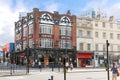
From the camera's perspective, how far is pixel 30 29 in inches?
2645

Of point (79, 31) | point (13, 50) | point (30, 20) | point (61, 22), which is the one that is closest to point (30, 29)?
point (30, 20)

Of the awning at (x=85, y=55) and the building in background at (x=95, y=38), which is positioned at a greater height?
the building in background at (x=95, y=38)

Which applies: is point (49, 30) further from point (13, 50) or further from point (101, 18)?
point (13, 50)

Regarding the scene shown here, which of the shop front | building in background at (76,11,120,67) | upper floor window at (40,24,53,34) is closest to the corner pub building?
upper floor window at (40,24,53,34)

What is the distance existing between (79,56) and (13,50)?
23265mm

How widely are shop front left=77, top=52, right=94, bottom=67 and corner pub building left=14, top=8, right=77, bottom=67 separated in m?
1.80

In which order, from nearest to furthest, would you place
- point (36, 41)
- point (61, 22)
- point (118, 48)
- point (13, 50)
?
1. point (36, 41)
2. point (61, 22)
3. point (118, 48)
4. point (13, 50)

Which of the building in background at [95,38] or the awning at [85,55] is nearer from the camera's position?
the awning at [85,55]

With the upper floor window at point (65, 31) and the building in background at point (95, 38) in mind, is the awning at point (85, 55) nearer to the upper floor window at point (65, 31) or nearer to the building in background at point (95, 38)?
the building in background at point (95, 38)

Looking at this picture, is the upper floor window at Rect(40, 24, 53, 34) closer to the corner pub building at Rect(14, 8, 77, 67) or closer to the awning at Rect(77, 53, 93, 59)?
the corner pub building at Rect(14, 8, 77, 67)

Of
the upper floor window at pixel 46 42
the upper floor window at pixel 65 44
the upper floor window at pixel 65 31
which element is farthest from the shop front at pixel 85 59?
the upper floor window at pixel 46 42

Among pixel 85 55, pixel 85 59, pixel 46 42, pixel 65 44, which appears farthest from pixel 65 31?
pixel 85 59

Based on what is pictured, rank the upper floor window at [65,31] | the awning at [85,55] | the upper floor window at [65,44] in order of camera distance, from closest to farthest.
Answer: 1. the upper floor window at [65,44]
2. the upper floor window at [65,31]
3. the awning at [85,55]

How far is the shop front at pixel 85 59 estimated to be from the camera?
69787mm
